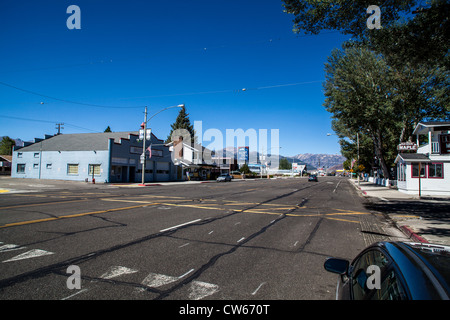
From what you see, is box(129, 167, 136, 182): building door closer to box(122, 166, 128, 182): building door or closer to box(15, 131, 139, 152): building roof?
box(122, 166, 128, 182): building door

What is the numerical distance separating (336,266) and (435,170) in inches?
1129

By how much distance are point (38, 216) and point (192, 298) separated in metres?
8.54

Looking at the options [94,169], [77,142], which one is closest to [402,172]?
[94,169]

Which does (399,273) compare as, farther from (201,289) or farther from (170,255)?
(170,255)

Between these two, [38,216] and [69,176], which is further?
[69,176]

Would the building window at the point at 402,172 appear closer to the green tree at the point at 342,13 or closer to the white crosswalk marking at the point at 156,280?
the green tree at the point at 342,13

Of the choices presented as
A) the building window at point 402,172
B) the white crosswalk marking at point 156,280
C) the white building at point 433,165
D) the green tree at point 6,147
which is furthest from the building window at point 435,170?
the green tree at point 6,147

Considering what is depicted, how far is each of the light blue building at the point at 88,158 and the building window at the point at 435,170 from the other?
36.4 metres

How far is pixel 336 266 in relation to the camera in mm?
2713
